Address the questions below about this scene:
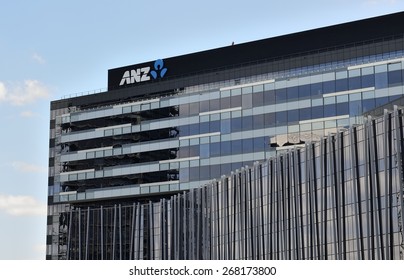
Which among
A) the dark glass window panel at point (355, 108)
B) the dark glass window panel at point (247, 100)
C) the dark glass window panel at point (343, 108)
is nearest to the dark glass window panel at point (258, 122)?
the dark glass window panel at point (247, 100)

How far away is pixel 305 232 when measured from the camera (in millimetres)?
66062

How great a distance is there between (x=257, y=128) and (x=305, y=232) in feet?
141

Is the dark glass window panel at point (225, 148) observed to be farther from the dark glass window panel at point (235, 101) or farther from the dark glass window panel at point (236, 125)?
the dark glass window panel at point (235, 101)

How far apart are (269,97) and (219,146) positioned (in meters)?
9.79

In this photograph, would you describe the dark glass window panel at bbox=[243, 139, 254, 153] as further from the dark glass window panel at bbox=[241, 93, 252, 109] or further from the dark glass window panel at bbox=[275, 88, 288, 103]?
the dark glass window panel at bbox=[275, 88, 288, 103]

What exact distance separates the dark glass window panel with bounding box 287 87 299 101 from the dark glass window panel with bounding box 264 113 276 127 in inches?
131

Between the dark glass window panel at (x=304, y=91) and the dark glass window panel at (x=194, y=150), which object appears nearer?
the dark glass window panel at (x=304, y=91)

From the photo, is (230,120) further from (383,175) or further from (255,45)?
(383,175)

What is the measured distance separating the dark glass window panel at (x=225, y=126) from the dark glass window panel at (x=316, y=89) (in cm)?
1343

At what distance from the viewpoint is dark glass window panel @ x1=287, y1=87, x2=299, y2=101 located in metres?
105

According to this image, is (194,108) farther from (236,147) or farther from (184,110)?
(236,147)

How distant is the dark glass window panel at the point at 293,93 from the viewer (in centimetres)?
10462

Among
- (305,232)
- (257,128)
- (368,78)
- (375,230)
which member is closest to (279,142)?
(257,128)

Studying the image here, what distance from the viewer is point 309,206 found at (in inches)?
2581
